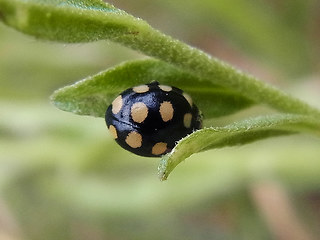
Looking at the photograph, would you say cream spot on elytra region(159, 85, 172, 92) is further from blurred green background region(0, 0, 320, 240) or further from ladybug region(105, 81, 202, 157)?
blurred green background region(0, 0, 320, 240)

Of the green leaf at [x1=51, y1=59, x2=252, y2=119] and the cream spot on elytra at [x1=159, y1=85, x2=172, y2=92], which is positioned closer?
the green leaf at [x1=51, y1=59, x2=252, y2=119]

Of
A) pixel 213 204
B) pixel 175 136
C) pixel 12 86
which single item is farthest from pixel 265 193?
pixel 175 136

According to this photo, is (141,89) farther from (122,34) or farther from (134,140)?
(122,34)

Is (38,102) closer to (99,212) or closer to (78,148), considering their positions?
(78,148)

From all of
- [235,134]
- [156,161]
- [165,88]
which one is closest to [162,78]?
[165,88]

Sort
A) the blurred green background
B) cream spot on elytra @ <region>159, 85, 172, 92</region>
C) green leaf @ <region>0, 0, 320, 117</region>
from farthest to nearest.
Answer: the blurred green background → cream spot on elytra @ <region>159, 85, 172, 92</region> → green leaf @ <region>0, 0, 320, 117</region>

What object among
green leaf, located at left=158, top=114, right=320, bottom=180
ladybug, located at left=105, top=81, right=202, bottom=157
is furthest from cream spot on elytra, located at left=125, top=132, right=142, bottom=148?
green leaf, located at left=158, top=114, right=320, bottom=180

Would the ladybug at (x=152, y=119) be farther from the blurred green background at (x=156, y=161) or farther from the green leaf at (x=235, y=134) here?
the blurred green background at (x=156, y=161)

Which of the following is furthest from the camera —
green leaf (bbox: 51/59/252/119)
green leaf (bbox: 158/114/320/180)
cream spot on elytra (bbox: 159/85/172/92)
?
cream spot on elytra (bbox: 159/85/172/92)

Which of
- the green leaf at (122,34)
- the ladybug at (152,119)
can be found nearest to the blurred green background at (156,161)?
the ladybug at (152,119)
